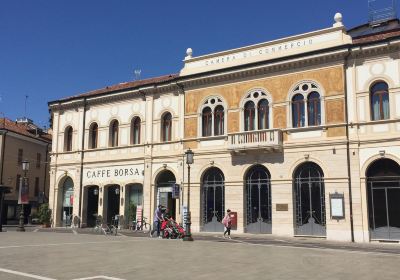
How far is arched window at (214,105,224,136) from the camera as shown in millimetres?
28516

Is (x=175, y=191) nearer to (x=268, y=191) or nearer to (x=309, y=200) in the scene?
(x=268, y=191)

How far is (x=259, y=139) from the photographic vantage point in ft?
85.0

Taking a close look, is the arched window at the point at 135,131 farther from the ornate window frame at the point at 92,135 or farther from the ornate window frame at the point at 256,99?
the ornate window frame at the point at 256,99

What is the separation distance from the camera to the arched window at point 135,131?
106ft

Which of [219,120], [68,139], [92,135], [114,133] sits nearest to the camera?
[219,120]

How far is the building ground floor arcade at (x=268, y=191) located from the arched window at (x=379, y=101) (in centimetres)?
214

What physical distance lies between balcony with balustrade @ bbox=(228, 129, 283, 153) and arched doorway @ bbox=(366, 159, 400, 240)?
5157 mm

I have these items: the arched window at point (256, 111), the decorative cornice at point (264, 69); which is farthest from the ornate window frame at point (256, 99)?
the decorative cornice at point (264, 69)

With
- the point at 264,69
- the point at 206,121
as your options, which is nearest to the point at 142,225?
the point at 206,121

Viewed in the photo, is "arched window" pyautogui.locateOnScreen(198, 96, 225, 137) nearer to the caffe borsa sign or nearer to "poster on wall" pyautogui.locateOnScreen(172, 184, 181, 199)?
A: "poster on wall" pyautogui.locateOnScreen(172, 184, 181, 199)

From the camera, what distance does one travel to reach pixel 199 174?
28547 millimetres

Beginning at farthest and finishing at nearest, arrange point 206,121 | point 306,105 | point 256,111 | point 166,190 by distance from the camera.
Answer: point 166,190, point 206,121, point 256,111, point 306,105

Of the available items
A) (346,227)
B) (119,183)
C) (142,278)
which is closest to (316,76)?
(346,227)

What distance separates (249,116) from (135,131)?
9.40 m
